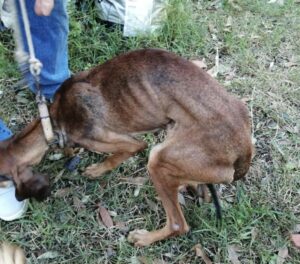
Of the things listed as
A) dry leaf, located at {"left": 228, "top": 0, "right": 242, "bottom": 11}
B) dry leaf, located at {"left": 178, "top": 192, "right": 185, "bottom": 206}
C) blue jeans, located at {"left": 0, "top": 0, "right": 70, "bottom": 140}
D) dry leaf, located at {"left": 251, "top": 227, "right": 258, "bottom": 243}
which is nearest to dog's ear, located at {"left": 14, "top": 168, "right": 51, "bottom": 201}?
blue jeans, located at {"left": 0, "top": 0, "right": 70, "bottom": 140}

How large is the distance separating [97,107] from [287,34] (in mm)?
2727

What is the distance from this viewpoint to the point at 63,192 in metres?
3.60

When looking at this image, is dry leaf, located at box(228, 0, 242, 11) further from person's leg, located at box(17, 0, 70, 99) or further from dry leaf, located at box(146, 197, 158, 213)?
dry leaf, located at box(146, 197, 158, 213)

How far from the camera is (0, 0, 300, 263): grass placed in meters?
3.34

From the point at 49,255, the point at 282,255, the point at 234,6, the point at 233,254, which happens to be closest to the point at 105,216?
the point at 49,255

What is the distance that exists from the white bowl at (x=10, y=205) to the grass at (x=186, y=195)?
7 centimetres

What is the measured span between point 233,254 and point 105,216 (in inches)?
37.3

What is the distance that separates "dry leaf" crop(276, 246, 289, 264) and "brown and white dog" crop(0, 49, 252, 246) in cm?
65

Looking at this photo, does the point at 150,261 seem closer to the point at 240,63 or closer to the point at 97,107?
the point at 97,107

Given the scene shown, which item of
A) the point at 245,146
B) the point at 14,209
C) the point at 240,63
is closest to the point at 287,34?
the point at 240,63

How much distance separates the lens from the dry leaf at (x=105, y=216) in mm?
3461

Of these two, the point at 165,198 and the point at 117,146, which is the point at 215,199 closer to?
the point at 165,198

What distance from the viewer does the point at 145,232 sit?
3.35 metres

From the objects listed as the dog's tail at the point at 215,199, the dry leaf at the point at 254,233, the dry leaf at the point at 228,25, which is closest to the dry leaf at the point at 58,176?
the dog's tail at the point at 215,199
